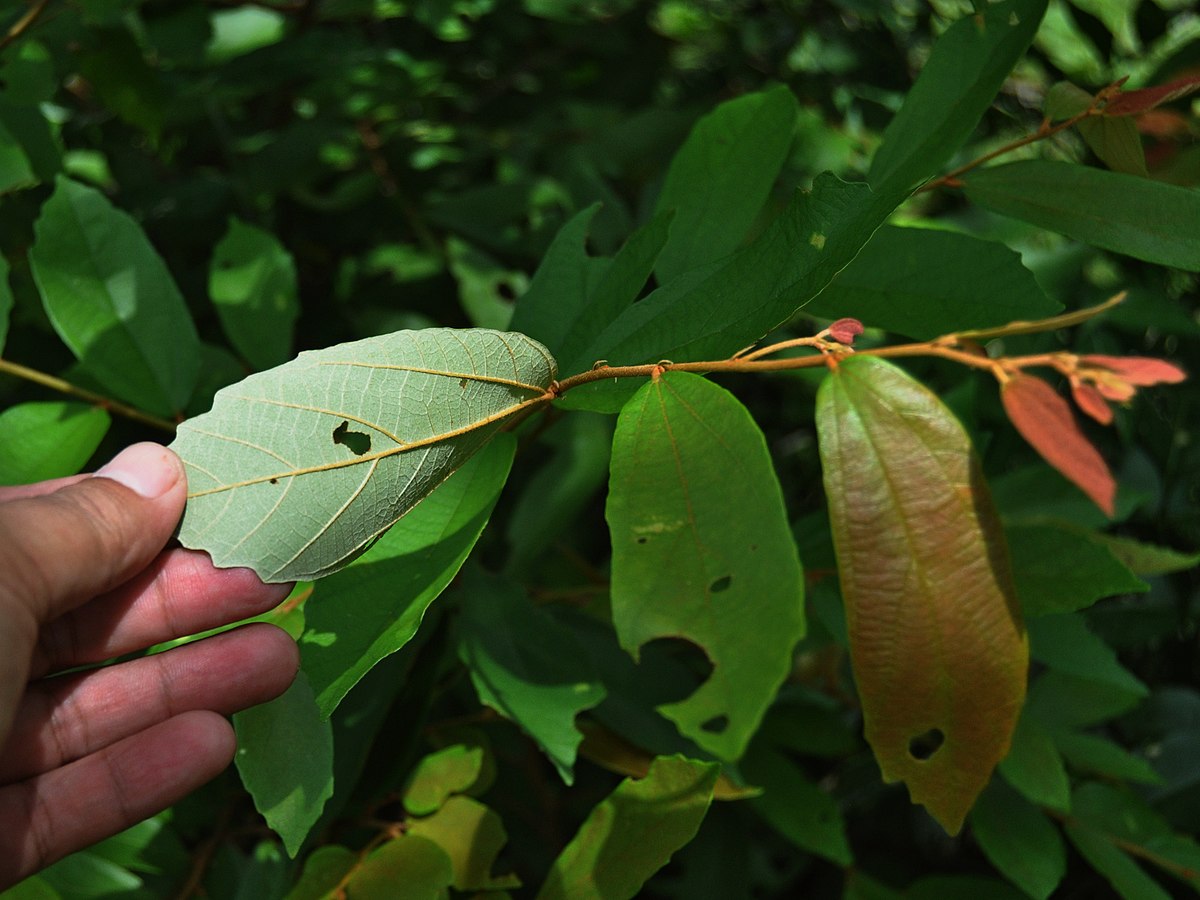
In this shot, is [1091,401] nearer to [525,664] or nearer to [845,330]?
[845,330]

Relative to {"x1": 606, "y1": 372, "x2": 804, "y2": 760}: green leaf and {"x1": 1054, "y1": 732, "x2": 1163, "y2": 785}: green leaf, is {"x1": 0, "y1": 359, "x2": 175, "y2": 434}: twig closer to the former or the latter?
{"x1": 606, "y1": 372, "x2": 804, "y2": 760}: green leaf

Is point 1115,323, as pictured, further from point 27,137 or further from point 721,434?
point 27,137

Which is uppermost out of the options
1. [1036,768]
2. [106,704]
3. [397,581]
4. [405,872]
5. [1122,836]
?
[397,581]

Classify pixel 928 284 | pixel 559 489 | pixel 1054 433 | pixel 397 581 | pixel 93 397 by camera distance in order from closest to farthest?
1. pixel 1054 433
2. pixel 397 581
3. pixel 928 284
4. pixel 93 397
5. pixel 559 489

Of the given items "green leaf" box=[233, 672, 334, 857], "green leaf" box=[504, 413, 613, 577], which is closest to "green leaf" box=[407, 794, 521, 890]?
"green leaf" box=[233, 672, 334, 857]

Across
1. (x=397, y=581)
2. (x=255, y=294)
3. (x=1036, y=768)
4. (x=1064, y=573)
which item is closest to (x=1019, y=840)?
(x=1036, y=768)

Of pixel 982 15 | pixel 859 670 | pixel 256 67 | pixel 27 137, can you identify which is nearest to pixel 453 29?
pixel 256 67
